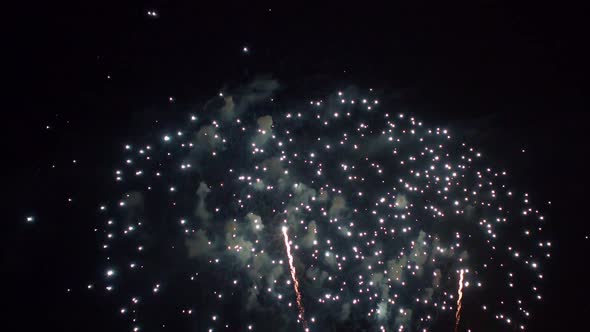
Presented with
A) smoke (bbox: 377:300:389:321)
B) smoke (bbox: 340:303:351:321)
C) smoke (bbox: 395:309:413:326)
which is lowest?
smoke (bbox: 395:309:413:326)

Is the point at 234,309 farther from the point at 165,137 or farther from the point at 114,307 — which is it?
the point at 165,137

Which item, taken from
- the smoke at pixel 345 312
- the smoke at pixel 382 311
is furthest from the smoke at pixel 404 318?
the smoke at pixel 345 312

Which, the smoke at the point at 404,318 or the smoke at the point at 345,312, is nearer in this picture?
the smoke at the point at 404,318

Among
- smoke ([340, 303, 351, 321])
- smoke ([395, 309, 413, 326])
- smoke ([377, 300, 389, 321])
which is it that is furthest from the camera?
smoke ([340, 303, 351, 321])

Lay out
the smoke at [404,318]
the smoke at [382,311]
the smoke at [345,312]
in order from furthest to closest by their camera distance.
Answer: the smoke at [345,312] → the smoke at [404,318] → the smoke at [382,311]

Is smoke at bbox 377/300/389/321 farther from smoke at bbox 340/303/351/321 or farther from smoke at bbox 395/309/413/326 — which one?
smoke at bbox 340/303/351/321

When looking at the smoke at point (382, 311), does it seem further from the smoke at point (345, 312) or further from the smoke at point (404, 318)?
the smoke at point (345, 312)

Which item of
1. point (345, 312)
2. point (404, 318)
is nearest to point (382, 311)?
point (404, 318)

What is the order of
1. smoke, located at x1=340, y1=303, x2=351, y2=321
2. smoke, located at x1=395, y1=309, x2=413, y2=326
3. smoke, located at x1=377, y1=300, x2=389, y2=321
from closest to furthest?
1. smoke, located at x1=377, y1=300, x2=389, y2=321
2. smoke, located at x1=395, y1=309, x2=413, y2=326
3. smoke, located at x1=340, y1=303, x2=351, y2=321

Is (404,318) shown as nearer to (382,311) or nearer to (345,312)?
(382,311)

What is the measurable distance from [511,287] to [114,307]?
8325 mm

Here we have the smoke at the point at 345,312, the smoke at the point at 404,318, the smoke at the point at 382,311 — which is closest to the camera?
the smoke at the point at 382,311

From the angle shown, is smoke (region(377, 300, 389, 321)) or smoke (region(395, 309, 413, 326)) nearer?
smoke (region(377, 300, 389, 321))

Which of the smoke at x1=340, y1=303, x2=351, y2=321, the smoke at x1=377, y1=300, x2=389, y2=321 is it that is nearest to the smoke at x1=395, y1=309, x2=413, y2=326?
the smoke at x1=377, y1=300, x2=389, y2=321
